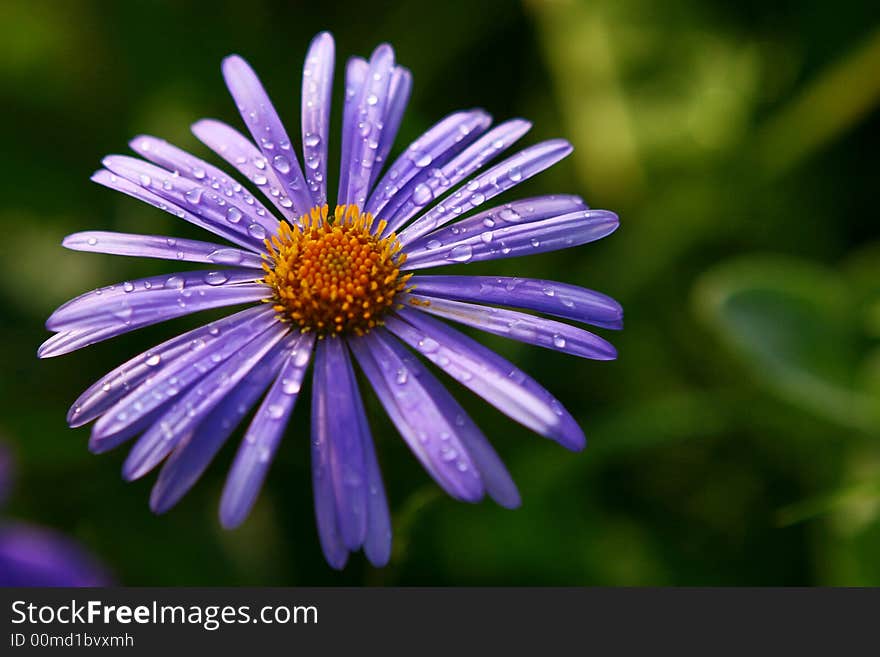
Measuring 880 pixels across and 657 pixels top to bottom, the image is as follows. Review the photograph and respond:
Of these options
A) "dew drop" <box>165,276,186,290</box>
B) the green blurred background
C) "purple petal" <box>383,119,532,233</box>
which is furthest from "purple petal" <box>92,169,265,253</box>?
the green blurred background

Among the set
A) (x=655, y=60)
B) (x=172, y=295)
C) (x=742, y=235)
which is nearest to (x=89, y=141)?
(x=172, y=295)

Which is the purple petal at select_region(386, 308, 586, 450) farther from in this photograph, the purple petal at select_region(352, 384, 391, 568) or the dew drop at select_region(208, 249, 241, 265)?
the dew drop at select_region(208, 249, 241, 265)

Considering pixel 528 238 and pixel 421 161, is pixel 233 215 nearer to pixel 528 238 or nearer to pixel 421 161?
pixel 421 161

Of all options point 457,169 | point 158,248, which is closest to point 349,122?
Answer: point 457,169

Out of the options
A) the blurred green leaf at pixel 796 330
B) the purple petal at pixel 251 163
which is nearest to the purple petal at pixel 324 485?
the purple petal at pixel 251 163

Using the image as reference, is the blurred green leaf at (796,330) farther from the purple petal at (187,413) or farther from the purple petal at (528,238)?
the purple petal at (187,413)

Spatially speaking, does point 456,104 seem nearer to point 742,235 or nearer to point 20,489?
point 742,235
